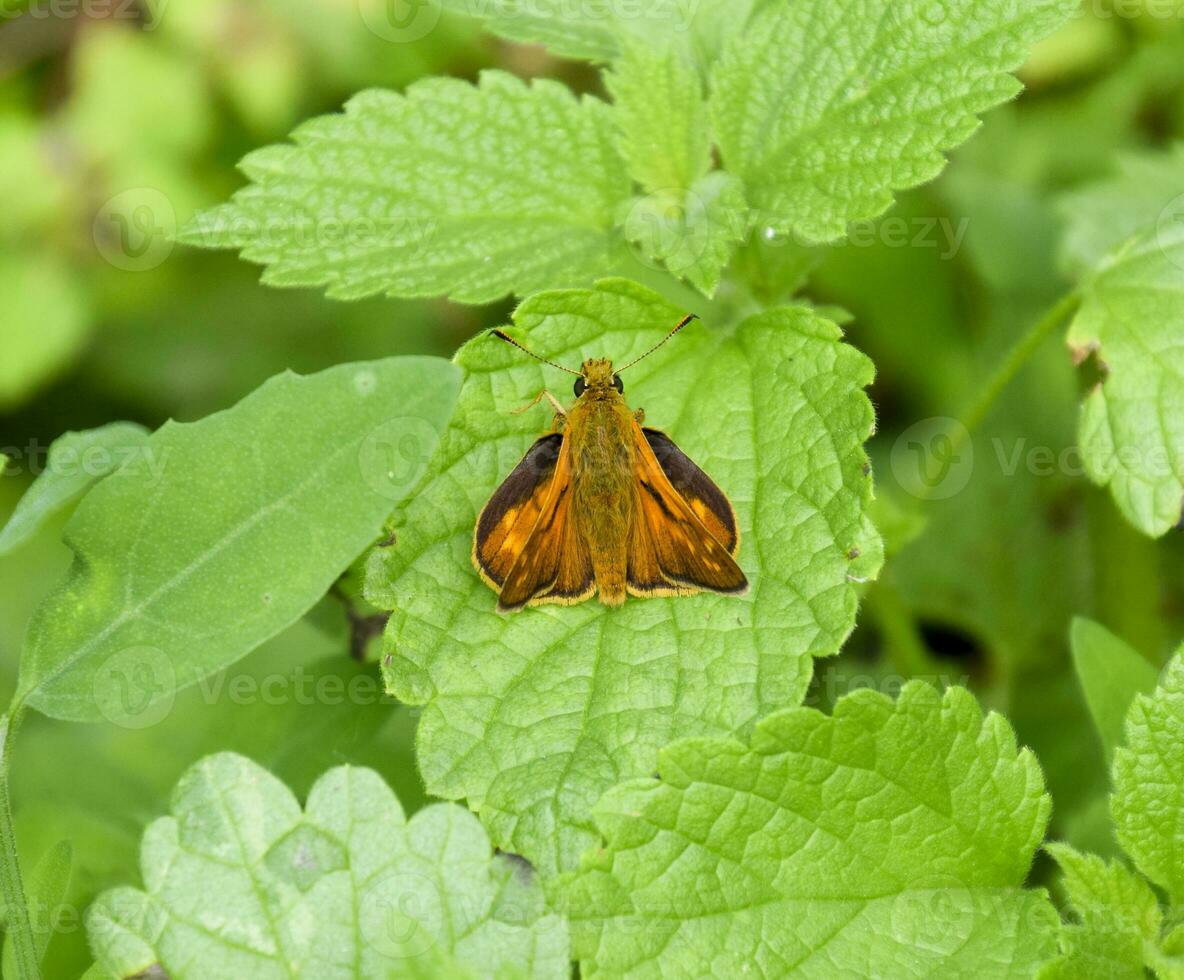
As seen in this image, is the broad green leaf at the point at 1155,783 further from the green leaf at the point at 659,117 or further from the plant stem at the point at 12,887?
the plant stem at the point at 12,887

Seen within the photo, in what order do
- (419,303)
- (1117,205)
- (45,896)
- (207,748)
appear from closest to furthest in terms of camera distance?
(45,896) → (207,748) → (1117,205) → (419,303)

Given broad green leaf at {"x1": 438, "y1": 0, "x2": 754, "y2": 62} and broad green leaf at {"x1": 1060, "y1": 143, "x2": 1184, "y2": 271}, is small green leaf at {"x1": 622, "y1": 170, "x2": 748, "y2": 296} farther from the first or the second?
broad green leaf at {"x1": 1060, "y1": 143, "x2": 1184, "y2": 271}

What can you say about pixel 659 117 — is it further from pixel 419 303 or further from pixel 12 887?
pixel 419 303

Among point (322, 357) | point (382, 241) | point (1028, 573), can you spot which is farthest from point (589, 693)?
point (322, 357)

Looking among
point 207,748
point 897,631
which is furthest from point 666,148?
point 207,748

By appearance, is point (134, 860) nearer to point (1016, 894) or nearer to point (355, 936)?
point (355, 936)

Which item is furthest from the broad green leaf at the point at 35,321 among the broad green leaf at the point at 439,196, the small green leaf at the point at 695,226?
the small green leaf at the point at 695,226
